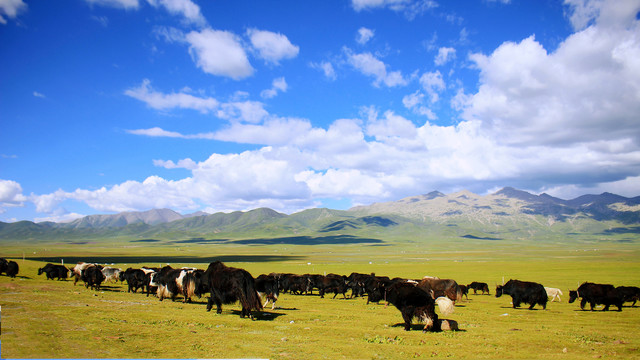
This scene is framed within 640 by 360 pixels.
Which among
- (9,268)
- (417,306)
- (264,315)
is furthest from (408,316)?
(9,268)

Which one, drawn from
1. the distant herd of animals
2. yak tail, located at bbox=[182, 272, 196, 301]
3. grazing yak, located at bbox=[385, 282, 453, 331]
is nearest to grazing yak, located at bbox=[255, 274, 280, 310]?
the distant herd of animals

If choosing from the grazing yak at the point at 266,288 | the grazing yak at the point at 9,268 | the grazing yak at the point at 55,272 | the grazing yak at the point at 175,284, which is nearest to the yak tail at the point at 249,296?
the grazing yak at the point at 266,288

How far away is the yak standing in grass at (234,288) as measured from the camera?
60.9ft

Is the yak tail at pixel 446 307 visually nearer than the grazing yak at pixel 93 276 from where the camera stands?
Yes

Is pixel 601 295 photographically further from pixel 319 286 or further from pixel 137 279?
pixel 137 279

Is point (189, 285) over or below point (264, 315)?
over

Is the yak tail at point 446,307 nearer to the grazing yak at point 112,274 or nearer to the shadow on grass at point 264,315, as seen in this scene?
the shadow on grass at point 264,315

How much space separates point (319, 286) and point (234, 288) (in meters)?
17.0

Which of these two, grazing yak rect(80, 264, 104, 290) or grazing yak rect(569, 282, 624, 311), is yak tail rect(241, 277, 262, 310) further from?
grazing yak rect(569, 282, 624, 311)

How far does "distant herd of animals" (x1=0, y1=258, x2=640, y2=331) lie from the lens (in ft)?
56.2

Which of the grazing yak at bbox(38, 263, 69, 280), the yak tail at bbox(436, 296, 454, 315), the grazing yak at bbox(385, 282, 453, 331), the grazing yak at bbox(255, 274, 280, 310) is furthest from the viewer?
the grazing yak at bbox(38, 263, 69, 280)

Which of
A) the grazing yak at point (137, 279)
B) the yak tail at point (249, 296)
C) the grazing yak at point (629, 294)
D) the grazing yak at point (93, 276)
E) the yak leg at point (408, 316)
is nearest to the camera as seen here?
the yak leg at point (408, 316)

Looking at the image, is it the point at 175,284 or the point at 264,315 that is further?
the point at 175,284

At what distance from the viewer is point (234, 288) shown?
18875mm
